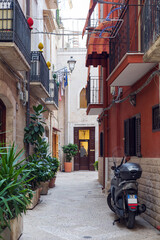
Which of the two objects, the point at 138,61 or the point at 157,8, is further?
the point at 138,61

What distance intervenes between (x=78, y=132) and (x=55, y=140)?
378 cm

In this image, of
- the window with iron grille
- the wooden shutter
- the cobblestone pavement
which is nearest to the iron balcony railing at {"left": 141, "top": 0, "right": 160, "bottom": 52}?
the window with iron grille

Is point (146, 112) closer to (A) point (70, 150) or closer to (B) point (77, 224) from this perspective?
(B) point (77, 224)

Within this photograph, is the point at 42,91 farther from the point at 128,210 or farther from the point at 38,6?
the point at 128,210

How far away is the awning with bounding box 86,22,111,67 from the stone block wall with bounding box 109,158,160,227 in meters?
4.01

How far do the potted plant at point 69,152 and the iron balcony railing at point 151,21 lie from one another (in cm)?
1935

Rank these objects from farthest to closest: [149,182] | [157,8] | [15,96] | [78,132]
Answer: [78,132]
[15,96]
[149,182]
[157,8]

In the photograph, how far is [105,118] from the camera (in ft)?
47.6

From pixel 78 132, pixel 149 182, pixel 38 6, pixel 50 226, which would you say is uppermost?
pixel 38 6

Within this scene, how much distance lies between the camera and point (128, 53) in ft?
23.9

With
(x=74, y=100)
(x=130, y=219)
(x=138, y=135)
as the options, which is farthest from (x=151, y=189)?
(x=74, y=100)

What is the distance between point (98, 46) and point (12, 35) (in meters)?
3.96

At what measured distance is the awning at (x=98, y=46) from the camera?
1061cm

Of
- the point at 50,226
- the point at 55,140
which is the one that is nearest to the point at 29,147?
the point at 50,226
